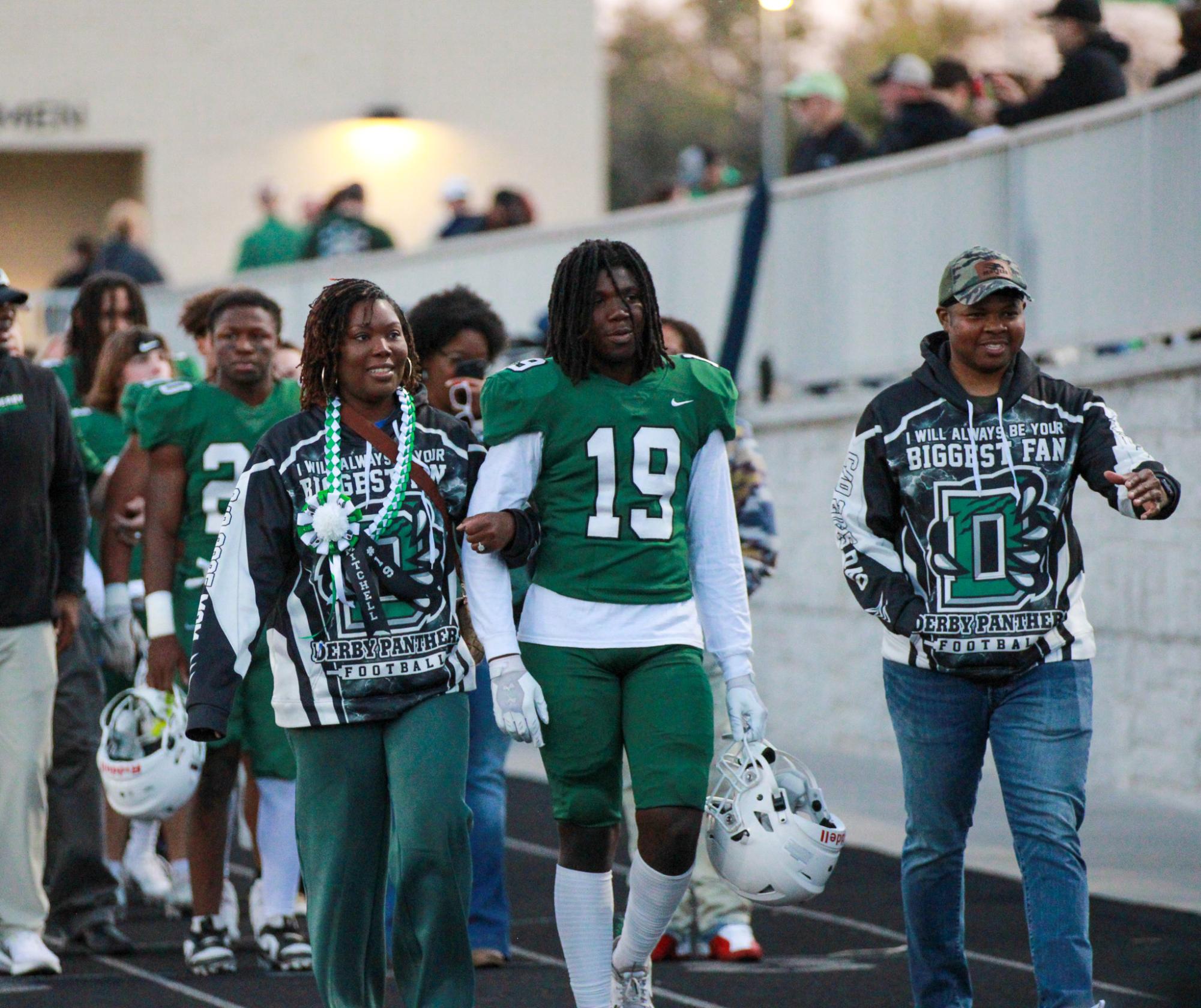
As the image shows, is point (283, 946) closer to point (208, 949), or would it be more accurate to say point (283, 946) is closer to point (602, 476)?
point (208, 949)

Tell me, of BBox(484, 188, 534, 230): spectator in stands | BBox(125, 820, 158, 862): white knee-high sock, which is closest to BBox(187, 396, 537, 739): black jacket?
BBox(125, 820, 158, 862): white knee-high sock

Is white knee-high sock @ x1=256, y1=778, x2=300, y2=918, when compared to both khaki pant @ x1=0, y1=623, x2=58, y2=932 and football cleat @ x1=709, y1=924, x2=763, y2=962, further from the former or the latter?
football cleat @ x1=709, y1=924, x2=763, y2=962

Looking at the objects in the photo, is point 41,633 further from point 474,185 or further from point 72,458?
point 474,185

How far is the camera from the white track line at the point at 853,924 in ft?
23.6

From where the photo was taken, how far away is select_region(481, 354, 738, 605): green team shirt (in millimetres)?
5887

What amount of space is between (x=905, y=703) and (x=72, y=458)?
3160mm

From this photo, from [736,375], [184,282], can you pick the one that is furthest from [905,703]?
[184,282]

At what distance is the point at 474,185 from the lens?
1116 inches

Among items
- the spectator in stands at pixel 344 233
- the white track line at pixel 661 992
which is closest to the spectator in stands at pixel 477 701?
the white track line at pixel 661 992

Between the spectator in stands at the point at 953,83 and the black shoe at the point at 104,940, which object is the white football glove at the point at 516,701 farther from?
the spectator in stands at the point at 953,83

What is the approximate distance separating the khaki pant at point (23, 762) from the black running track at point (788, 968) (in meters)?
0.27

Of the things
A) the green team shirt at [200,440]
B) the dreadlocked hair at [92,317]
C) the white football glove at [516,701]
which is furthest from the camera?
the dreadlocked hair at [92,317]

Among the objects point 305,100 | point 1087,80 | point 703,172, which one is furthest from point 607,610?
point 305,100

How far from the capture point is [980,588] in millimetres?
6016
